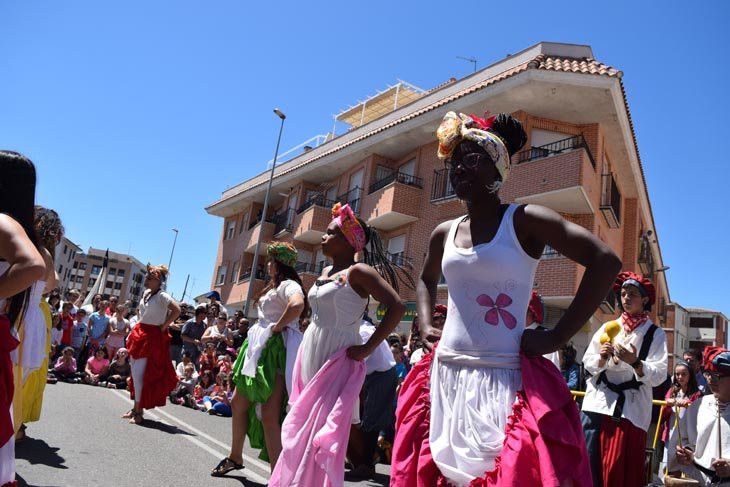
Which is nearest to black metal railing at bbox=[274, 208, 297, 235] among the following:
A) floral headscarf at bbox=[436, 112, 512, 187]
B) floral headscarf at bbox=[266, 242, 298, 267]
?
floral headscarf at bbox=[266, 242, 298, 267]

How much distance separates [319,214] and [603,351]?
22681 millimetres

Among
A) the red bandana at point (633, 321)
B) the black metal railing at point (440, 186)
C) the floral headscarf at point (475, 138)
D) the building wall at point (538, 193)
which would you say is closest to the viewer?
the floral headscarf at point (475, 138)

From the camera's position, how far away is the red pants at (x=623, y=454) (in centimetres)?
429

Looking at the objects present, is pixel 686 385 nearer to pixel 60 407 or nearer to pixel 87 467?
pixel 87 467

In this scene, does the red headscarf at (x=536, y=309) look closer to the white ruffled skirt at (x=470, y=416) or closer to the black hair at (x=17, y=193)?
the white ruffled skirt at (x=470, y=416)

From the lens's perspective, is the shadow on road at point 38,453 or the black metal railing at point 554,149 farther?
the black metal railing at point 554,149

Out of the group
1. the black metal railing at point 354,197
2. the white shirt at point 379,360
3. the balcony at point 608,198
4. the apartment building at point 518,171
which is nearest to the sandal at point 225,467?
the white shirt at point 379,360

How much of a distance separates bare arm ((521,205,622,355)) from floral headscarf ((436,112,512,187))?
39cm

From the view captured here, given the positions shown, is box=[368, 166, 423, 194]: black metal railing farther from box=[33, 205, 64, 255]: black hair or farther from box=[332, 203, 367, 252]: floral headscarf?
box=[332, 203, 367, 252]: floral headscarf

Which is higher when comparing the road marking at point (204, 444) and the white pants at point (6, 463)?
the white pants at point (6, 463)

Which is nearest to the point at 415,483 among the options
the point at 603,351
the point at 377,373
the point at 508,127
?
the point at 508,127

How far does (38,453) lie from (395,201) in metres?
17.0

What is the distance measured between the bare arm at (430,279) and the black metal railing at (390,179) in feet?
62.4

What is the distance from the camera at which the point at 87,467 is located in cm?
509
